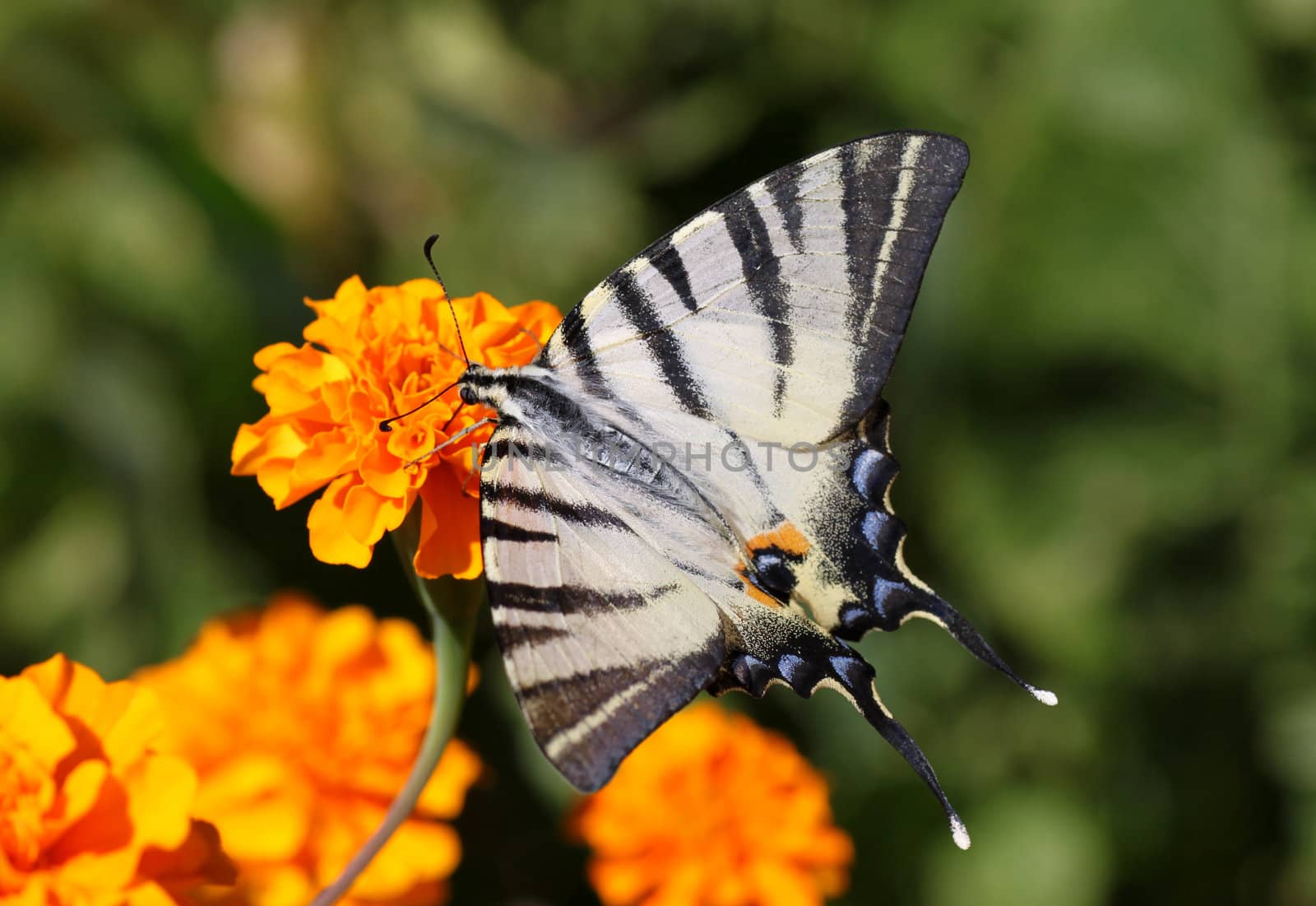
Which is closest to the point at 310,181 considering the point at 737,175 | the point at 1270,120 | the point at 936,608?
the point at 737,175

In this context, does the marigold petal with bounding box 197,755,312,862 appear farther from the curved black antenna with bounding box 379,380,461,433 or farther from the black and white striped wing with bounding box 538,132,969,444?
the black and white striped wing with bounding box 538,132,969,444

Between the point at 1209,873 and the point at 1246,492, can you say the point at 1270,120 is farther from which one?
the point at 1209,873

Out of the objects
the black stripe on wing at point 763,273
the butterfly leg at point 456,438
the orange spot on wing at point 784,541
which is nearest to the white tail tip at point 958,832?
the orange spot on wing at point 784,541

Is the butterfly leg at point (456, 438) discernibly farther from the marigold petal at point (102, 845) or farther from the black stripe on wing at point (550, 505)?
the marigold petal at point (102, 845)

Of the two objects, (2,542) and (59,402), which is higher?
(59,402)

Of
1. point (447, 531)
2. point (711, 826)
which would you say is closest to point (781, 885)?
point (711, 826)

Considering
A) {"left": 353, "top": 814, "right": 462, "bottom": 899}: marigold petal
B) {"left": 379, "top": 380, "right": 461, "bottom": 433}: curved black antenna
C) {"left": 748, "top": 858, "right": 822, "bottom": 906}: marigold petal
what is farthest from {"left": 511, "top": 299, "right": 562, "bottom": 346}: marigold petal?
{"left": 748, "top": 858, "right": 822, "bottom": 906}: marigold petal
